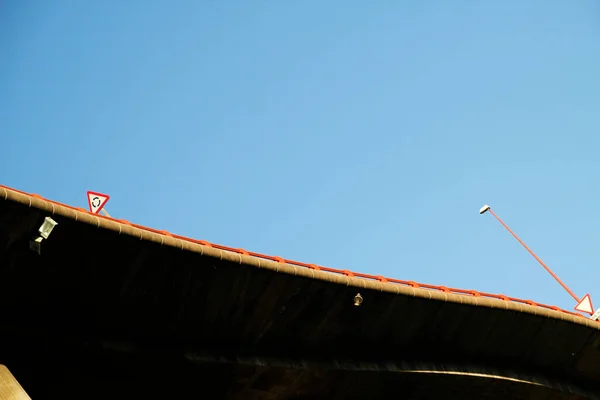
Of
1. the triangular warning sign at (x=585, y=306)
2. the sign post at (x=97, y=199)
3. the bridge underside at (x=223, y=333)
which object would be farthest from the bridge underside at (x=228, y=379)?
the sign post at (x=97, y=199)

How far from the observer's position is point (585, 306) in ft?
66.6

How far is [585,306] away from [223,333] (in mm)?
10596

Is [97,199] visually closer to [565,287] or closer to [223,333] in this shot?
[223,333]

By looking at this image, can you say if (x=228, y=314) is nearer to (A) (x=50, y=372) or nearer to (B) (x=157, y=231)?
(B) (x=157, y=231)

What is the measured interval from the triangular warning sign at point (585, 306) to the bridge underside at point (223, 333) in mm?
750

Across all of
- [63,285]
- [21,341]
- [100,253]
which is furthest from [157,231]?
[21,341]

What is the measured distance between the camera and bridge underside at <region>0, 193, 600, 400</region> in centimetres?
1346

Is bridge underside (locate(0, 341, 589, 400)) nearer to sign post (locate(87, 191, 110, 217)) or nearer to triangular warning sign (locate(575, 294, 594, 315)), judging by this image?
triangular warning sign (locate(575, 294, 594, 315))

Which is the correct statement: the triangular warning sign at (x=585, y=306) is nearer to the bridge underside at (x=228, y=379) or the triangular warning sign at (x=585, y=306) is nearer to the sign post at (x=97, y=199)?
the bridge underside at (x=228, y=379)

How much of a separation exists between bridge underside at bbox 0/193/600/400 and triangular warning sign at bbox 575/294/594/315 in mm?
750

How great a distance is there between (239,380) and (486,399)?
296 inches

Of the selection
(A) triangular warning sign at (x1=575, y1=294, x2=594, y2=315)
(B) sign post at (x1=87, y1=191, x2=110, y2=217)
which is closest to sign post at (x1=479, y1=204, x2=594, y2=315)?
(A) triangular warning sign at (x1=575, y1=294, x2=594, y2=315)

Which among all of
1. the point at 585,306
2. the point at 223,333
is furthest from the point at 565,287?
the point at 223,333

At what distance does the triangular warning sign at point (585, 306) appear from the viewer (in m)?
20.2
